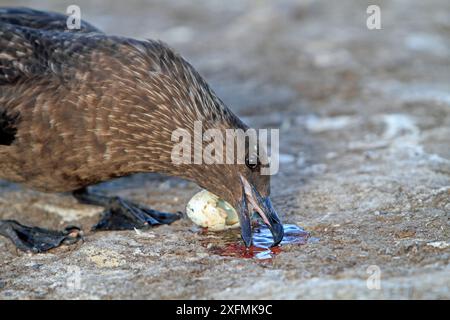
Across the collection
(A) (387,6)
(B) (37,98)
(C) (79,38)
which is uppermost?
(A) (387,6)

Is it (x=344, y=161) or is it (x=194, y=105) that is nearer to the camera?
(x=194, y=105)

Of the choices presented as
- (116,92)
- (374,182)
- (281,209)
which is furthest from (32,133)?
(374,182)

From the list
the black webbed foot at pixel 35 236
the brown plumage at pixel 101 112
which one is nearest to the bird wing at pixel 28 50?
the brown plumage at pixel 101 112

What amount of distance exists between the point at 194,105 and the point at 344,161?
1.82 meters

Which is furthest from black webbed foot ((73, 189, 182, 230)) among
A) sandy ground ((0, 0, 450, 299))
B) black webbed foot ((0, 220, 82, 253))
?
black webbed foot ((0, 220, 82, 253))

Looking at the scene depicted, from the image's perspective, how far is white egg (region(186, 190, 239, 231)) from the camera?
15.1ft

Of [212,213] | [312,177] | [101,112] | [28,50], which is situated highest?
[28,50]

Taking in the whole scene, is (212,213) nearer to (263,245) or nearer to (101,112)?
(263,245)

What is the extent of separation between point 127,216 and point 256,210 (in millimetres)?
1027

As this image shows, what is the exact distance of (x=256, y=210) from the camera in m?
4.39

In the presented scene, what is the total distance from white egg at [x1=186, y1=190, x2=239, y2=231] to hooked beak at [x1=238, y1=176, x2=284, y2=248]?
216 millimetres

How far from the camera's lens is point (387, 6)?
10570 millimetres

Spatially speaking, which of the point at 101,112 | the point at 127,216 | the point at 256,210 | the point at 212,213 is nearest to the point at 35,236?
the point at 127,216

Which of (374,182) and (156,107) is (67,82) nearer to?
(156,107)
